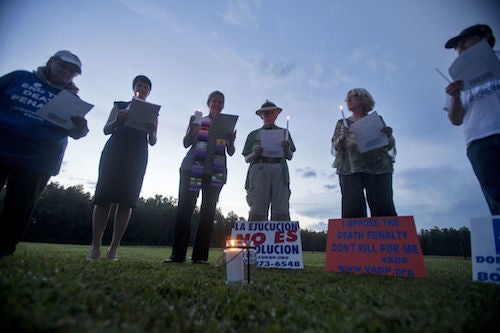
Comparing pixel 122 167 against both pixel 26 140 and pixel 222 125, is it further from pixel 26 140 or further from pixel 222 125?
pixel 222 125

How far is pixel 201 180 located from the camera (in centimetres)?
399

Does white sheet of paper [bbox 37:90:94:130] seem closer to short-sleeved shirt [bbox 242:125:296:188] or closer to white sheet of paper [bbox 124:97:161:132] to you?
white sheet of paper [bbox 124:97:161:132]

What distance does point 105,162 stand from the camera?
351 centimetres

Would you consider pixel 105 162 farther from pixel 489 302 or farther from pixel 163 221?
pixel 163 221

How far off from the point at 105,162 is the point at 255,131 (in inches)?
99.4

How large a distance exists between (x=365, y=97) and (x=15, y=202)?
4.69 metres

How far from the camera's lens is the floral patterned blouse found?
135 inches

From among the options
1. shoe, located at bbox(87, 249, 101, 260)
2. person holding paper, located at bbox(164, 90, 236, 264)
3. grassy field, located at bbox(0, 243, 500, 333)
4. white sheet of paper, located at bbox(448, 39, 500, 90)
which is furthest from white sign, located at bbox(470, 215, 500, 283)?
shoe, located at bbox(87, 249, 101, 260)

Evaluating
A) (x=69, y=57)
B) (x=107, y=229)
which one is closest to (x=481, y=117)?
(x=69, y=57)

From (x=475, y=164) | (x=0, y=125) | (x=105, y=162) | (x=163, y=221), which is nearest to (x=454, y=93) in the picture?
(x=475, y=164)

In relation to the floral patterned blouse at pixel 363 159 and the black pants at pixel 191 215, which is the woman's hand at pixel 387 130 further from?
the black pants at pixel 191 215

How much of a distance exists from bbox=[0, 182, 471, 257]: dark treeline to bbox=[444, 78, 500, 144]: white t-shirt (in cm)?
4098

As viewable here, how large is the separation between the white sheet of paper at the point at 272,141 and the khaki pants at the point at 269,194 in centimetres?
22

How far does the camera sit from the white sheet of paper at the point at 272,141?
4.13 m
